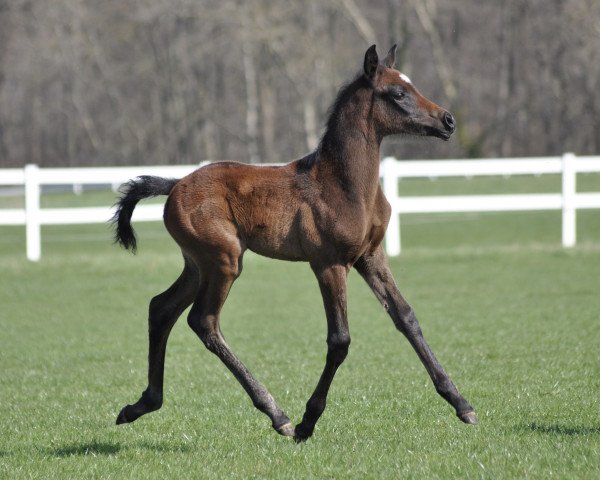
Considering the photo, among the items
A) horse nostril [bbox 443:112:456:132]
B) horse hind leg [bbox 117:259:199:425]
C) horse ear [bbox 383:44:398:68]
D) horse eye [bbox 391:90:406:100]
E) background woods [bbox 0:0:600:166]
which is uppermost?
horse ear [bbox 383:44:398:68]

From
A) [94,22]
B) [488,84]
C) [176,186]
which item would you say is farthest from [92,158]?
[176,186]

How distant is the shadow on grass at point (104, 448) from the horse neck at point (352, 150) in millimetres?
1761

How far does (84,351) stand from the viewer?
1055 cm

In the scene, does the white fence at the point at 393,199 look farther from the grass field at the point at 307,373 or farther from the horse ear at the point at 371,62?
the horse ear at the point at 371,62

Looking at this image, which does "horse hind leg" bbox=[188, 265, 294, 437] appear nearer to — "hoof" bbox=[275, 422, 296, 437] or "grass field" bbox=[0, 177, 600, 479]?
"hoof" bbox=[275, 422, 296, 437]

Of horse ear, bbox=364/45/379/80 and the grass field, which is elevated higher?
horse ear, bbox=364/45/379/80

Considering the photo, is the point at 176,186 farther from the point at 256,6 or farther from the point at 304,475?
the point at 256,6

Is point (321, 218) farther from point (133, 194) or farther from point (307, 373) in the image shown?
point (307, 373)

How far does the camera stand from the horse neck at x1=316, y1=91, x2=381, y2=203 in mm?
6016

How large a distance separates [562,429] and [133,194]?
2.89 m

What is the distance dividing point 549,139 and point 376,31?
12.0m

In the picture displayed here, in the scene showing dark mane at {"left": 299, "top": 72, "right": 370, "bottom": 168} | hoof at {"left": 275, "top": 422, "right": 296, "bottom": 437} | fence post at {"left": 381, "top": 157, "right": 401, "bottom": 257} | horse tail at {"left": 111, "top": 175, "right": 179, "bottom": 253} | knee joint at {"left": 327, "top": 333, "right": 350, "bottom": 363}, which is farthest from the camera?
fence post at {"left": 381, "top": 157, "right": 401, "bottom": 257}

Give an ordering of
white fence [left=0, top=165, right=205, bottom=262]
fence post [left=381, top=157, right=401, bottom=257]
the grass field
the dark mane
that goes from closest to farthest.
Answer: the grass field
the dark mane
white fence [left=0, top=165, right=205, bottom=262]
fence post [left=381, top=157, right=401, bottom=257]

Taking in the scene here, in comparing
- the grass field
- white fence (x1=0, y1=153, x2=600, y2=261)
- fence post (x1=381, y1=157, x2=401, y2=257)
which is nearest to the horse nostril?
the grass field
